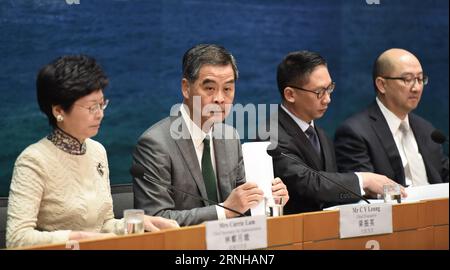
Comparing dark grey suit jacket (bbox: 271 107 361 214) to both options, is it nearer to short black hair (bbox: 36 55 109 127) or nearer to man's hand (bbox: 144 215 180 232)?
man's hand (bbox: 144 215 180 232)

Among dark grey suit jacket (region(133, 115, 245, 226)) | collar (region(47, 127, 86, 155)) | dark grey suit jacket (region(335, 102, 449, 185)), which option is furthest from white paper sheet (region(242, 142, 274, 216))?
dark grey suit jacket (region(335, 102, 449, 185))

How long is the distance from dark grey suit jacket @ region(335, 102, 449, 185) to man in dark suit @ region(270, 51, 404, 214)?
0.17 meters

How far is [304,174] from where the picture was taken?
135 inches

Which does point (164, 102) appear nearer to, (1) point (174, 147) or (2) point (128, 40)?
(2) point (128, 40)

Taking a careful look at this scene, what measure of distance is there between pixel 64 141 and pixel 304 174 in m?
1.26

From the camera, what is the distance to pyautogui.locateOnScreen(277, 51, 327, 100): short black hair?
11.9 feet

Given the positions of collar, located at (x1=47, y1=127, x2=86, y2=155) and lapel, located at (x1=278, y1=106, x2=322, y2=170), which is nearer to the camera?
collar, located at (x1=47, y1=127, x2=86, y2=155)

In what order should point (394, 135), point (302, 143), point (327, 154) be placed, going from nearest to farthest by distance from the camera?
point (302, 143), point (327, 154), point (394, 135)

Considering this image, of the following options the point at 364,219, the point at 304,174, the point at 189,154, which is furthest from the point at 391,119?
the point at 189,154

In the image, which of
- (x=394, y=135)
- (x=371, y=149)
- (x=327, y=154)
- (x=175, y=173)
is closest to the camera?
(x=175, y=173)

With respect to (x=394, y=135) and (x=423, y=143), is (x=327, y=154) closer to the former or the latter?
(x=394, y=135)
